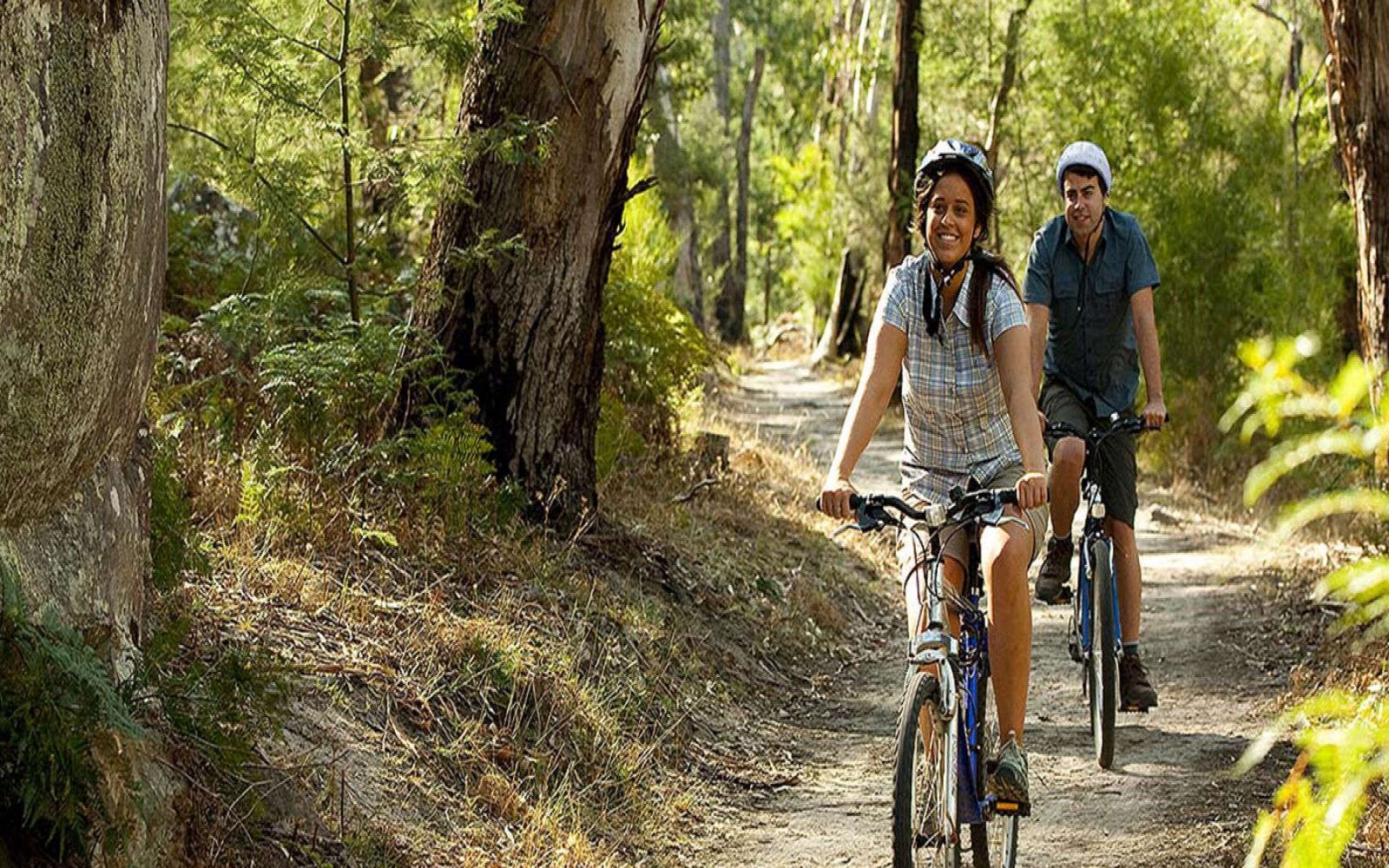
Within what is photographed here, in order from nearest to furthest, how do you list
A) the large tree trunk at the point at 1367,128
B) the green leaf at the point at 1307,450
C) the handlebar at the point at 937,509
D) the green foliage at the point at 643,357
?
the green leaf at the point at 1307,450
the handlebar at the point at 937,509
the large tree trunk at the point at 1367,128
the green foliage at the point at 643,357

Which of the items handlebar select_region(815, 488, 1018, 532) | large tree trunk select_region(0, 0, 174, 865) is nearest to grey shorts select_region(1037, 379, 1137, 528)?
handlebar select_region(815, 488, 1018, 532)

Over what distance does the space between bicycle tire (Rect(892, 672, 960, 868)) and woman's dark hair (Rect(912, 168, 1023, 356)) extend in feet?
3.71

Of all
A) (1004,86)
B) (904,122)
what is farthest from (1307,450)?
(1004,86)

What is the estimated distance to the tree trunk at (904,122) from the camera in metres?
22.8

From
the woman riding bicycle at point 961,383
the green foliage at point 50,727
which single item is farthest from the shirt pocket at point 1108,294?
the green foliage at point 50,727

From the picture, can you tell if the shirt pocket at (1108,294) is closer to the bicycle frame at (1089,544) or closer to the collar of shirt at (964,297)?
the bicycle frame at (1089,544)

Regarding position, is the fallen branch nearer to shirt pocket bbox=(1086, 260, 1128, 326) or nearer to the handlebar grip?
shirt pocket bbox=(1086, 260, 1128, 326)

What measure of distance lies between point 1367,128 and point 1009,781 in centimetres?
605

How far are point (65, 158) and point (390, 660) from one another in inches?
107

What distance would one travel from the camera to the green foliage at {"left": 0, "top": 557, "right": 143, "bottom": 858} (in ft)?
12.3

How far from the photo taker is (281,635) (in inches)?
243

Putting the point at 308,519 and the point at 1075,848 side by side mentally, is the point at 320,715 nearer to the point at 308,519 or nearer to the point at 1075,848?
the point at 308,519

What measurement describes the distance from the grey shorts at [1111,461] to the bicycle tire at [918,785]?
2.92 metres

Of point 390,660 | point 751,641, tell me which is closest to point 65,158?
point 390,660
